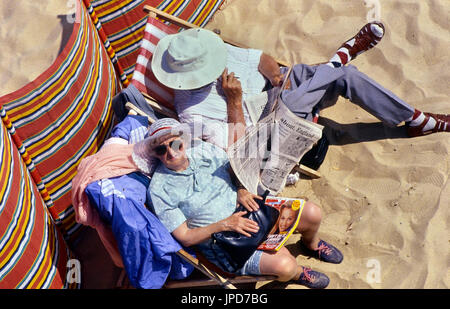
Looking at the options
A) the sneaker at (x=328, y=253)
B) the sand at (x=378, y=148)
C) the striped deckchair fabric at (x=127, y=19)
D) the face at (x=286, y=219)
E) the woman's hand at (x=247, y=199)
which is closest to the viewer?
the woman's hand at (x=247, y=199)

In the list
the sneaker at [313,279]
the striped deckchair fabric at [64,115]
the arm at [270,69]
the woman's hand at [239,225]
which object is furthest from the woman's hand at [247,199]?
the striped deckchair fabric at [64,115]

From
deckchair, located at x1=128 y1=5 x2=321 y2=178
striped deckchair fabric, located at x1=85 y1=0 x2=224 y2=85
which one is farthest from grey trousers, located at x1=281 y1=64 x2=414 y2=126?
striped deckchair fabric, located at x1=85 y1=0 x2=224 y2=85

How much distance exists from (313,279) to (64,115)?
6.79 feet

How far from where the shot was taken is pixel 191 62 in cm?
386

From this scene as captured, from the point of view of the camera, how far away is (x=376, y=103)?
13.1 feet

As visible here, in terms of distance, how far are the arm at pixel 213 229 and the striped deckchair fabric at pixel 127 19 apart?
6.59ft

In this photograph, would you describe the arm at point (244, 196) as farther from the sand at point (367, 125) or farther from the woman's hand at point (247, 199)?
the sand at point (367, 125)

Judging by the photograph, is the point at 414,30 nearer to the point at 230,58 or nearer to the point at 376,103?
the point at 376,103

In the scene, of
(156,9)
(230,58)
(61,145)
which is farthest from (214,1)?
(61,145)

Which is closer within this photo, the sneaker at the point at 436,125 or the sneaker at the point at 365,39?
the sneaker at the point at 436,125

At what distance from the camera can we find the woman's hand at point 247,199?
3.34m

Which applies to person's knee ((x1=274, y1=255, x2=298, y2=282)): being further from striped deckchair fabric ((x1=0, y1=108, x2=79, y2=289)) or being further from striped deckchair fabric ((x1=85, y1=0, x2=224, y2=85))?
striped deckchair fabric ((x1=85, y1=0, x2=224, y2=85))

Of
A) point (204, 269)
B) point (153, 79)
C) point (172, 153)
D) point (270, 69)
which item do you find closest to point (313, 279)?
point (204, 269)
